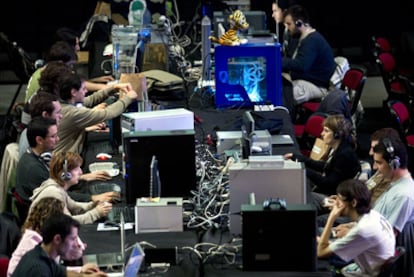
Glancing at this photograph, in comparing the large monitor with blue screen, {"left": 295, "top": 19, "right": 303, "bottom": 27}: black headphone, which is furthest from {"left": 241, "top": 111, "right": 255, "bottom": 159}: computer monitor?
{"left": 295, "top": 19, "right": 303, "bottom": 27}: black headphone

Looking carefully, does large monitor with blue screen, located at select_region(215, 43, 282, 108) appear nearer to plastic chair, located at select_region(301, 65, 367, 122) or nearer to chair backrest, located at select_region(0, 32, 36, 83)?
plastic chair, located at select_region(301, 65, 367, 122)

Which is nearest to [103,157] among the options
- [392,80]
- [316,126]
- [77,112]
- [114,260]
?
[77,112]

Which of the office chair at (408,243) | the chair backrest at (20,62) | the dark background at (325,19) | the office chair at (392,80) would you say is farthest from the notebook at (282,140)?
the dark background at (325,19)

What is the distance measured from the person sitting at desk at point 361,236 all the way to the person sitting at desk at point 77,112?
1986mm

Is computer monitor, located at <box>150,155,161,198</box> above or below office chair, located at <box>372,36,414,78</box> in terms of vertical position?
above

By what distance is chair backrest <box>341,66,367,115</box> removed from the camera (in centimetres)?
857

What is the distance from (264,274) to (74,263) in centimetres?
92

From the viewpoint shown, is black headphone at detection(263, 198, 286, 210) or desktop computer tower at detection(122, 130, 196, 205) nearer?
black headphone at detection(263, 198, 286, 210)

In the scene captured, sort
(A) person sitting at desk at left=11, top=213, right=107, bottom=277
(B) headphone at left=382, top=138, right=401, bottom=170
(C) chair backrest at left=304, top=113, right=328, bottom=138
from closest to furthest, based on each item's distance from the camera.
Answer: (A) person sitting at desk at left=11, top=213, right=107, bottom=277
(B) headphone at left=382, top=138, right=401, bottom=170
(C) chair backrest at left=304, top=113, right=328, bottom=138

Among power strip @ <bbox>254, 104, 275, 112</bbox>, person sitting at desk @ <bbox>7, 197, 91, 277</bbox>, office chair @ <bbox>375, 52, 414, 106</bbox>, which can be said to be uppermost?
person sitting at desk @ <bbox>7, 197, 91, 277</bbox>

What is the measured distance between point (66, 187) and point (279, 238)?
1369mm

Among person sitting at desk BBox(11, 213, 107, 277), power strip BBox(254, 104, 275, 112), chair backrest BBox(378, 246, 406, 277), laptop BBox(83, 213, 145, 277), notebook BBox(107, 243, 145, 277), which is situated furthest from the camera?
power strip BBox(254, 104, 275, 112)

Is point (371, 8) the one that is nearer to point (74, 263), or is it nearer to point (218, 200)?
point (218, 200)

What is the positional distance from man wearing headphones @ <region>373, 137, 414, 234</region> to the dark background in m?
6.83
